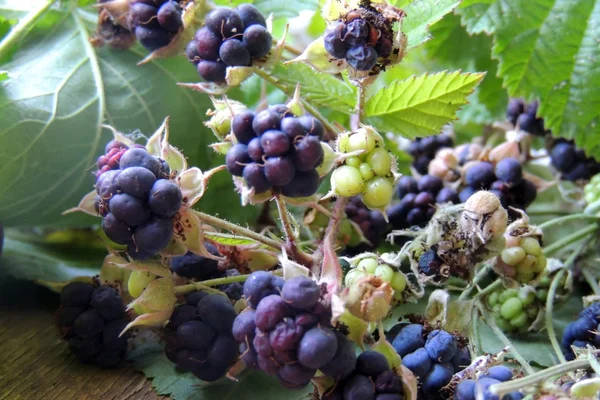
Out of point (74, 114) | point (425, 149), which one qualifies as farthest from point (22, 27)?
point (425, 149)

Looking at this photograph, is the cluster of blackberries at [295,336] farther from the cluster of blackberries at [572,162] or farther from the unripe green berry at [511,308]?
the cluster of blackberries at [572,162]

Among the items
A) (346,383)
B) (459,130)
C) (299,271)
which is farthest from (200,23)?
(459,130)

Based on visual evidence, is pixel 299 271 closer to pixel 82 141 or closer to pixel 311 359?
pixel 311 359

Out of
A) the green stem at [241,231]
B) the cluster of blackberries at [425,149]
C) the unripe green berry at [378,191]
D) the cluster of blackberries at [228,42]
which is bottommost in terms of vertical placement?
the cluster of blackberries at [425,149]

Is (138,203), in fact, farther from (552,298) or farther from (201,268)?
(552,298)

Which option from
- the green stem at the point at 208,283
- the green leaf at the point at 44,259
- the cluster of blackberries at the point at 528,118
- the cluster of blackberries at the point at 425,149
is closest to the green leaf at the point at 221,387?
the green stem at the point at 208,283
